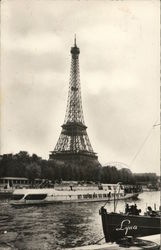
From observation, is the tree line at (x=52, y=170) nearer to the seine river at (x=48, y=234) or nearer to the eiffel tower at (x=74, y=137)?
the eiffel tower at (x=74, y=137)

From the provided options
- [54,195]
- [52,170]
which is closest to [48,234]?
[54,195]

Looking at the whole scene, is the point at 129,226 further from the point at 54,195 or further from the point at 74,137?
the point at 74,137

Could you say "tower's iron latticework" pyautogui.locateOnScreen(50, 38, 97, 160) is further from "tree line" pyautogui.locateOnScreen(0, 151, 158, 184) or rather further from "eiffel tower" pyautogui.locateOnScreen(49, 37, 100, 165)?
"tree line" pyautogui.locateOnScreen(0, 151, 158, 184)

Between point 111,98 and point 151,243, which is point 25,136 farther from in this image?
point 151,243

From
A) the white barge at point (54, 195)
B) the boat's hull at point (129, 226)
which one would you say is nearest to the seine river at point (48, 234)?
the boat's hull at point (129, 226)

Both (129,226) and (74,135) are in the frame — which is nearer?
(129,226)

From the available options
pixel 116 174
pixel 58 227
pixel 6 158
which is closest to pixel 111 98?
pixel 58 227
